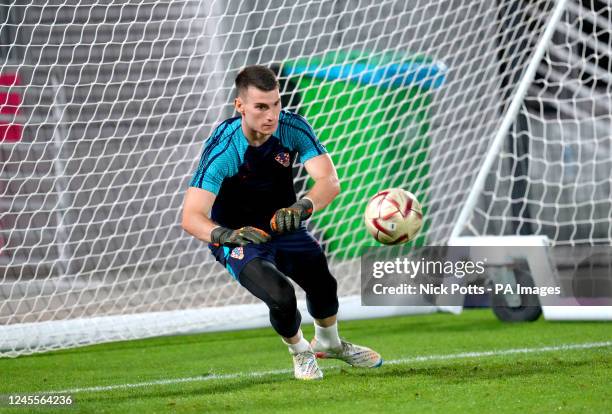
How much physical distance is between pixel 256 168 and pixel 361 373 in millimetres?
1140

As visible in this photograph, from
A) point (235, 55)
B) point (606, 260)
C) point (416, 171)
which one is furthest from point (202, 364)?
point (606, 260)

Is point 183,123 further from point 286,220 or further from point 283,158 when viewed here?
point 286,220

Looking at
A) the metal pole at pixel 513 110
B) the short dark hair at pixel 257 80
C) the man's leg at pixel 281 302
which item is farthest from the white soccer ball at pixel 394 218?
the metal pole at pixel 513 110

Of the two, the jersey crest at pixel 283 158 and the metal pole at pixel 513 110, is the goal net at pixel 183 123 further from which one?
the jersey crest at pixel 283 158

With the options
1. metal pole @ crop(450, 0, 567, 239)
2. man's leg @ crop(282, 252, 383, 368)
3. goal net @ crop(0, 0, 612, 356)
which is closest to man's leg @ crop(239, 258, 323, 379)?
man's leg @ crop(282, 252, 383, 368)

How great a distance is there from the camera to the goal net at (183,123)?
7176 millimetres

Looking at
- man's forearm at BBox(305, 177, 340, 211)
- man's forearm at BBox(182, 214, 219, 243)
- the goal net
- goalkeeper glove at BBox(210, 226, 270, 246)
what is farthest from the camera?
the goal net

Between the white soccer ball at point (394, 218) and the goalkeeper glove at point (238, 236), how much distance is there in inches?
29.9

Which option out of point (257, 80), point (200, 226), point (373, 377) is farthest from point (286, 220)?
point (373, 377)

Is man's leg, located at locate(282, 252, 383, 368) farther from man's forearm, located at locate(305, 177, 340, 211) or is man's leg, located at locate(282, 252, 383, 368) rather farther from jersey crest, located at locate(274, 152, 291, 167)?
jersey crest, located at locate(274, 152, 291, 167)

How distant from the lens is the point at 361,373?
504 centimetres

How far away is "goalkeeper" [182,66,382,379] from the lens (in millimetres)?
4660

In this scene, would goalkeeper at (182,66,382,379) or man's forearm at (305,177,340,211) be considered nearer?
goalkeeper at (182,66,382,379)

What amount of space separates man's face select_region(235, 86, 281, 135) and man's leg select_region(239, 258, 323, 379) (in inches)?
24.6
